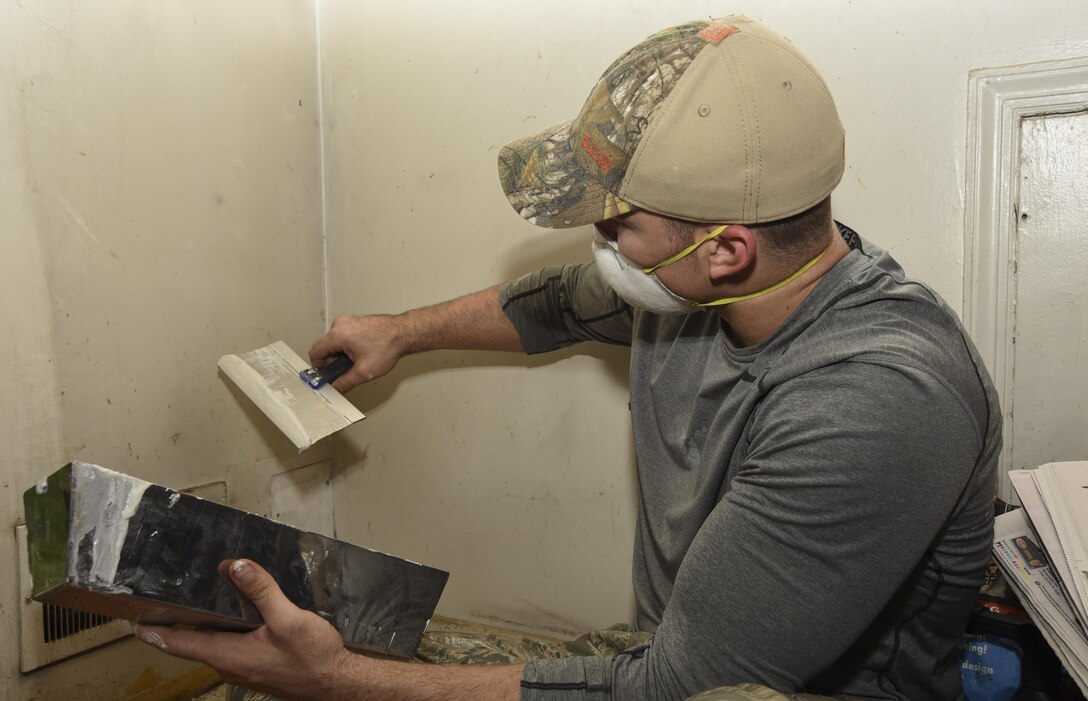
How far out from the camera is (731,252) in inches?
34.8

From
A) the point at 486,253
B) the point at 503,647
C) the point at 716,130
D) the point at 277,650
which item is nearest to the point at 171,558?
the point at 277,650

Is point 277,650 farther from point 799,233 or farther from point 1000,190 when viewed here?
point 1000,190

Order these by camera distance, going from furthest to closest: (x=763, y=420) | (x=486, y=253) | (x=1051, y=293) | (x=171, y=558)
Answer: (x=486, y=253) → (x=1051, y=293) → (x=763, y=420) → (x=171, y=558)

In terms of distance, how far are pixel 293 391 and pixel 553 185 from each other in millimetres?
595

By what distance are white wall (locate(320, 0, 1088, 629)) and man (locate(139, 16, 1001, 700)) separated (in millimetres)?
377

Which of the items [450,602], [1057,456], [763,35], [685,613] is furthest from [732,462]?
[450,602]

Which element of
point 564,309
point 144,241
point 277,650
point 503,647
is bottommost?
point 503,647

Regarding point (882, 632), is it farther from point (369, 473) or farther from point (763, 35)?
point (369, 473)

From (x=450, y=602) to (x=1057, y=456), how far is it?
107 centimetres

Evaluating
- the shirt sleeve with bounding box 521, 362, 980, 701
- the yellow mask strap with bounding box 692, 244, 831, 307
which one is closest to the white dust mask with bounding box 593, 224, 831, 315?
the yellow mask strap with bounding box 692, 244, 831, 307

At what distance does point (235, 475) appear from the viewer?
1.41 meters

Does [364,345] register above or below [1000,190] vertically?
below

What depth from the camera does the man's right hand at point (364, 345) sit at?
133 centimetres

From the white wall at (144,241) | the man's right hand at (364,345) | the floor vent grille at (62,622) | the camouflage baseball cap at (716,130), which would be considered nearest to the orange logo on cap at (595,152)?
the camouflage baseball cap at (716,130)
